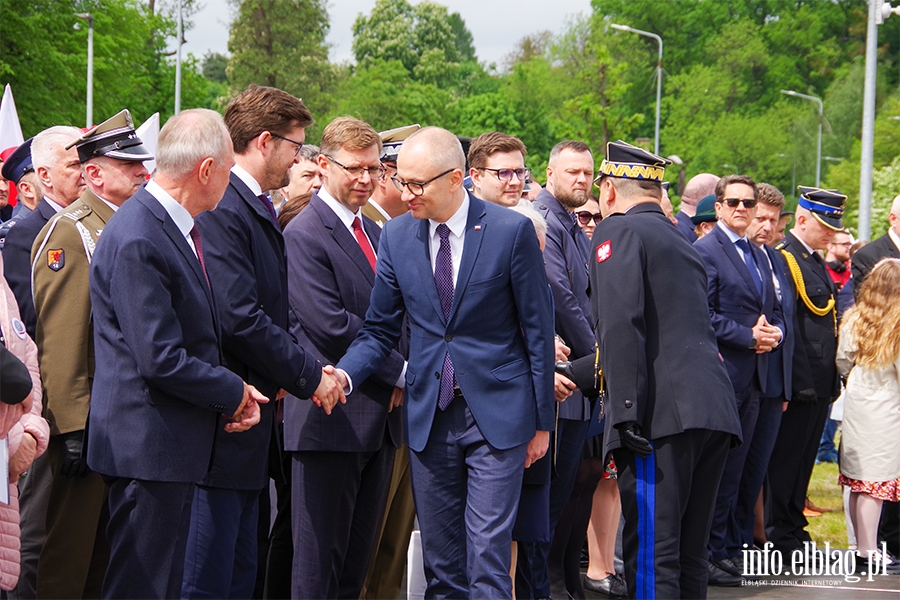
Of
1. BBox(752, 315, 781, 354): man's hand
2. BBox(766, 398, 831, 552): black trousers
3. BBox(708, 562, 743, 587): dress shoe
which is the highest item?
BBox(752, 315, 781, 354): man's hand

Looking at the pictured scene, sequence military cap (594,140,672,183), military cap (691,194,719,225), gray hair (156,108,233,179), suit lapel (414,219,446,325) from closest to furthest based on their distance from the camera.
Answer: gray hair (156,108,233,179)
suit lapel (414,219,446,325)
military cap (594,140,672,183)
military cap (691,194,719,225)

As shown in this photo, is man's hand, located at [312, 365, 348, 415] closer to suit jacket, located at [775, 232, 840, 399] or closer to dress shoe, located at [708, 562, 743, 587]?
dress shoe, located at [708, 562, 743, 587]

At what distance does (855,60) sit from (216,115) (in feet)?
226

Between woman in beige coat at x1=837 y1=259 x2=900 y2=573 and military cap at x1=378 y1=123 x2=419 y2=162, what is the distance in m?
3.41

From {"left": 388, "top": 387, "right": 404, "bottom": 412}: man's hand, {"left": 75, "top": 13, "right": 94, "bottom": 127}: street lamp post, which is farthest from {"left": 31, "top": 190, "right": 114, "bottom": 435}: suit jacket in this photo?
{"left": 75, "top": 13, "right": 94, "bottom": 127}: street lamp post

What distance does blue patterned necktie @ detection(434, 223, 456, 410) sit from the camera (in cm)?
459

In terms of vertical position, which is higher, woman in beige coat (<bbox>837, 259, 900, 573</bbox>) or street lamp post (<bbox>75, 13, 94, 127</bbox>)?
street lamp post (<bbox>75, 13, 94, 127</bbox>)

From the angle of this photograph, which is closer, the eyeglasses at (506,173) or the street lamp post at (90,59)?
the eyeglasses at (506,173)

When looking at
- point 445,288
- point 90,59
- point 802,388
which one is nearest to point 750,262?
point 802,388

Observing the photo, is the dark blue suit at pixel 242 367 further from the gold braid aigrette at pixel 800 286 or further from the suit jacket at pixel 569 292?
the gold braid aigrette at pixel 800 286

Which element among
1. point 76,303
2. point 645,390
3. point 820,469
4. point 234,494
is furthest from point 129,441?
point 820,469

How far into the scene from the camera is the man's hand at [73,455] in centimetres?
478

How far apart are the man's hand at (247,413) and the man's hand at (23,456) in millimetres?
760

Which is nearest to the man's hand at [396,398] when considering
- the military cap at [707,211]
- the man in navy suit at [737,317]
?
the man in navy suit at [737,317]
